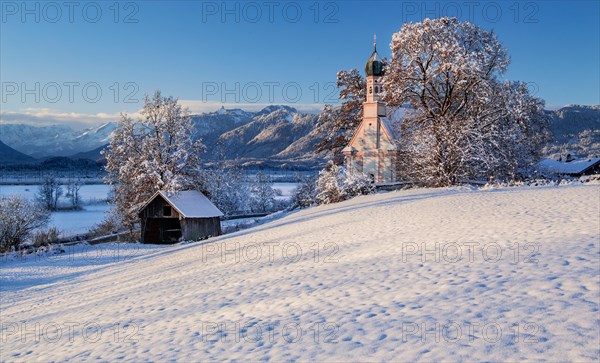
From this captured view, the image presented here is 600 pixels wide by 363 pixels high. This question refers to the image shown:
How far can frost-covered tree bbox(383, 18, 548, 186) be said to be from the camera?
30781mm

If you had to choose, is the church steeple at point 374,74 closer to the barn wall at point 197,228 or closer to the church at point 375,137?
the church at point 375,137

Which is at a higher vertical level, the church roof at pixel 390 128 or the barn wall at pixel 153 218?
the church roof at pixel 390 128

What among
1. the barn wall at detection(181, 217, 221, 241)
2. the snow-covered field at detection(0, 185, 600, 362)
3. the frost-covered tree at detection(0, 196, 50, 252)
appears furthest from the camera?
the frost-covered tree at detection(0, 196, 50, 252)

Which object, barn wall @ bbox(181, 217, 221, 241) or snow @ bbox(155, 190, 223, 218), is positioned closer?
snow @ bbox(155, 190, 223, 218)

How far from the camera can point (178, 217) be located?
37.0 meters

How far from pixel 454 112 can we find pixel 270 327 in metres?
29.4

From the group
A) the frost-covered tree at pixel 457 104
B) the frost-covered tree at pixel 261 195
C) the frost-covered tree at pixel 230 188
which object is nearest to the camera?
the frost-covered tree at pixel 457 104

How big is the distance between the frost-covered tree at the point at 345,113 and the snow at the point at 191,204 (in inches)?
516

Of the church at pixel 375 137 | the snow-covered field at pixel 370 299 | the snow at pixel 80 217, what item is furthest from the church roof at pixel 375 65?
the snow at pixel 80 217

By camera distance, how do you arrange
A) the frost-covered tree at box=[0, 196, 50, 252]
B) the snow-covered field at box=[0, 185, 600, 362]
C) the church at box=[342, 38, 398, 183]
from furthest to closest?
the church at box=[342, 38, 398, 183], the frost-covered tree at box=[0, 196, 50, 252], the snow-covered field at box=[0, 185, 600, 362]

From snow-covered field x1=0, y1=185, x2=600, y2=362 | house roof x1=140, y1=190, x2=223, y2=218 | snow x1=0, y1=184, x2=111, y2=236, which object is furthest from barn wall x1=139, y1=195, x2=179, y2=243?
snow-covered field x1=0, y1=185, x2=600, y2=362

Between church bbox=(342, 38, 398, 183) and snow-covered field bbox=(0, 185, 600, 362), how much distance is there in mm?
20169

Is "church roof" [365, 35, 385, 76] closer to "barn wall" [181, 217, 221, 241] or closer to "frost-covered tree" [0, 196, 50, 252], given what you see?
"barn wall" [181, 217, 221, 241]

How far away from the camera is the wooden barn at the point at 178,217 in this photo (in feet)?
119
